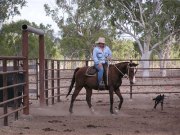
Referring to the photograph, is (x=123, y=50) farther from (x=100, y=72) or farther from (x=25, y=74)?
(x=25, y=74)

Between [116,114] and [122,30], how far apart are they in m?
28.6

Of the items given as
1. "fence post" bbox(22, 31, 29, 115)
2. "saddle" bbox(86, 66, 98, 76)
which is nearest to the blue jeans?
"saddle" bbox(86, 66, 98, 76)

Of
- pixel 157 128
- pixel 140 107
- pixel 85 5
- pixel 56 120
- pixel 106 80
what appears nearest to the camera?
pixel 157 128

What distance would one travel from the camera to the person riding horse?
1110cm

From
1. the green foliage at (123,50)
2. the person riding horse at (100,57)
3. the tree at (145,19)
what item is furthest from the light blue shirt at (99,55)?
the green foliage at (123,50)

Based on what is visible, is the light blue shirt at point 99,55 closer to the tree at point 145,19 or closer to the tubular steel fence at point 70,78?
the tubular steel fence at point 70,78

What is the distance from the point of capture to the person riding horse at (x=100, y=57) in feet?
36.4

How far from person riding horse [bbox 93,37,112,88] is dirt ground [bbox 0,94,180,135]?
101 cm

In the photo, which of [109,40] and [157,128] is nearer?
[157,128]

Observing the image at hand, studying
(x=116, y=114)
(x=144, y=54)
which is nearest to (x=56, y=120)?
(x=116, y=114)

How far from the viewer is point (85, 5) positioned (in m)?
45.1

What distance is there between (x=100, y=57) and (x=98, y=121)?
2.15 m

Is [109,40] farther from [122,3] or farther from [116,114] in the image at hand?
[116,114]

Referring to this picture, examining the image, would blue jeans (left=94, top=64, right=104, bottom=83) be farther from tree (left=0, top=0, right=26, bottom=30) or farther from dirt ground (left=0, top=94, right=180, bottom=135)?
tree (left=0, top=0, right=26, bottom=30)
